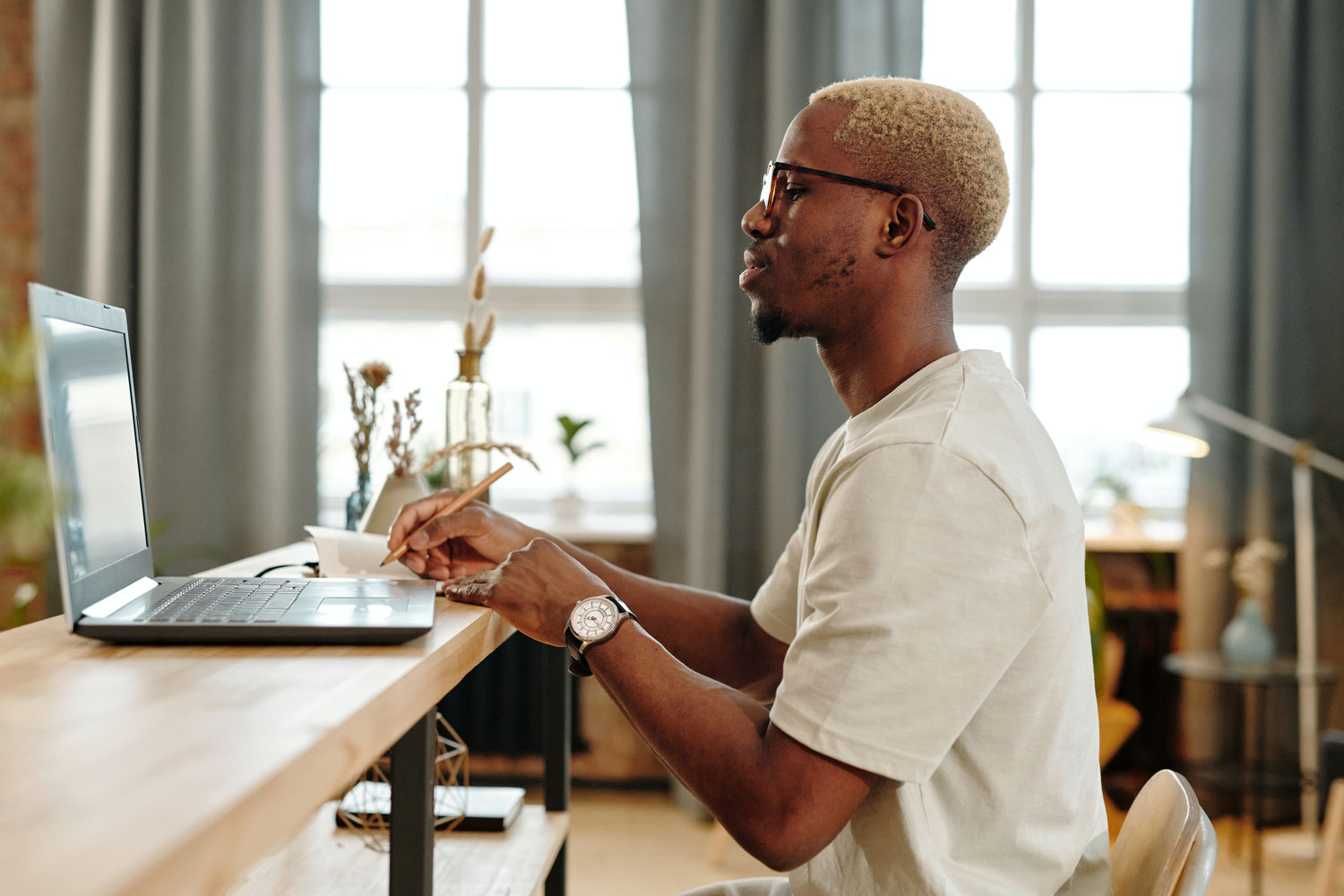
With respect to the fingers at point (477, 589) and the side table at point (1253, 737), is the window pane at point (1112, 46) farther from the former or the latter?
the fingers at point (477, 589)

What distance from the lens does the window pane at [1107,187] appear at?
351 centimetres

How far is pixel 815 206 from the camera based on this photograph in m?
1.14

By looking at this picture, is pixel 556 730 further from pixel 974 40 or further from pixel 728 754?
pixel 974 40

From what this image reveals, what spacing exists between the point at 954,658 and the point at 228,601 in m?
0.63

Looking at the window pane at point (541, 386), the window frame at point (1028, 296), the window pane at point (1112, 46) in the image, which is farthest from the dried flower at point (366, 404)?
the window pane at point (1112, 46)

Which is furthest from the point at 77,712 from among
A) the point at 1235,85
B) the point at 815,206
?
the point at 1235,85

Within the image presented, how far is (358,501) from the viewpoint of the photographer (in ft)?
5.61

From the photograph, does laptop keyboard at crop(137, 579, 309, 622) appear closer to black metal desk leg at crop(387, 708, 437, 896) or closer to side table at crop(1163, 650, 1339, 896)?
black metal desk leg at crop(387, 708, 437, 896)

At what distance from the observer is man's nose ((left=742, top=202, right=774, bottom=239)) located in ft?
3.90

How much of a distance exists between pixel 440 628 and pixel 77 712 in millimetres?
339

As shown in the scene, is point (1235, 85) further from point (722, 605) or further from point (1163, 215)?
point (722, 605)

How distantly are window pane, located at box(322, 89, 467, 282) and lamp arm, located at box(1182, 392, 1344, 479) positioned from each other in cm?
230

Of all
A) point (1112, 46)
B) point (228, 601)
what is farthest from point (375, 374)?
point (1112, 46)

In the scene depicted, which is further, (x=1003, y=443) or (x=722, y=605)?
(x=722, y=605)
